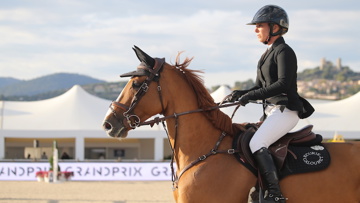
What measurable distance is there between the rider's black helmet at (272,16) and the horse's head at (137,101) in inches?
40.9

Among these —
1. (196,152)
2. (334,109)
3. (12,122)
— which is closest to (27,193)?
(196,152)

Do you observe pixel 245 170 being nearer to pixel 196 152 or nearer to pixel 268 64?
pixel 196 152

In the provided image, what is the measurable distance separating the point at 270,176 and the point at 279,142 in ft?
1.38

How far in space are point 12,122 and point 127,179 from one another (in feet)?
49.0

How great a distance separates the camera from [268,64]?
200 inches

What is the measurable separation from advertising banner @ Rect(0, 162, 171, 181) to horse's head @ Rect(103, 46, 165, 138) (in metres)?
16.9

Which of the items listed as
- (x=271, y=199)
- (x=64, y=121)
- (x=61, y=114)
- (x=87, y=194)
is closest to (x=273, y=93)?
(x=271, y=199)

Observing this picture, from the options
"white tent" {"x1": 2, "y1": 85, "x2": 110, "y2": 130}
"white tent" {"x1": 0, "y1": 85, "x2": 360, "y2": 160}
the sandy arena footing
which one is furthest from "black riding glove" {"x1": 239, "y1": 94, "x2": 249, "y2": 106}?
"white tent" {"x1": 2, "y1": 85, "x2": 110, "y2": 130}

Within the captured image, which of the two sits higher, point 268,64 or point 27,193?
point 268,64

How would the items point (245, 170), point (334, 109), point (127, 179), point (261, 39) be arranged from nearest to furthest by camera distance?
point (245, 170)
point (261, 39)
point (127, 179)
point (334, 109)

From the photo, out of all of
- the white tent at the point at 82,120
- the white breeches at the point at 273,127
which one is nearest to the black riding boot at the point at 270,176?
the white breeches at the point at 273,127

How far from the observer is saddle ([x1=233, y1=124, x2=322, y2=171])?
16.1 ft

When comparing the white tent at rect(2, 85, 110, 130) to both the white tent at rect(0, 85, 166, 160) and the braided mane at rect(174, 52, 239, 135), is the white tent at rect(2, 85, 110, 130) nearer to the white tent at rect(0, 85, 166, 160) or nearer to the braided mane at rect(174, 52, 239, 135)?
the white tent at rect(0, 85, 166, 160)

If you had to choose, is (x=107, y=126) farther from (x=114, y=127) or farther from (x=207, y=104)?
(x=207, y=104)
